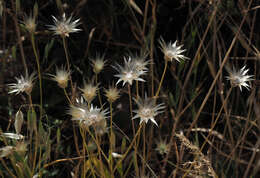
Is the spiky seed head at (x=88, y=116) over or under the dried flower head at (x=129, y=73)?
under

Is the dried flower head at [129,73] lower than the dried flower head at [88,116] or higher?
higher

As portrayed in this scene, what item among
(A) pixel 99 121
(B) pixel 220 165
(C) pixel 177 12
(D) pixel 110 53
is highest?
(C) pixel 177 12

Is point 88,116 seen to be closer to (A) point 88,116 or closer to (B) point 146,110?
(A) point 88,116

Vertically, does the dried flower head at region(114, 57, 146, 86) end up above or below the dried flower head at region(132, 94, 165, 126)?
above

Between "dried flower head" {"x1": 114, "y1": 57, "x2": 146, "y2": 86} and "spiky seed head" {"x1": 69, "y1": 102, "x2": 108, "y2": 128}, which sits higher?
"dried flower head" {"x1": 114, "y1": 57, "x2": 146, "y2": 86}

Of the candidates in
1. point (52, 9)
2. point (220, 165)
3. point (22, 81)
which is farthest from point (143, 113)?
point (52, 9)

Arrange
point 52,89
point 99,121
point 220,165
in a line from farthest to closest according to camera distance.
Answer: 1. point 52,89
2. point 220,165
3. point 99,121

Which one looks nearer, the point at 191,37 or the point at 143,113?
the point at 143,113

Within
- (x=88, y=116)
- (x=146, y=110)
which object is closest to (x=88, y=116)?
(x=88, y=116)

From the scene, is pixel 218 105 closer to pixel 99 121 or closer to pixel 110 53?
pixel 110 53

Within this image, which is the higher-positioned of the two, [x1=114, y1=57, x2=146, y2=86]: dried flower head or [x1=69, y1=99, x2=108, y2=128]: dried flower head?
[x1=114, y1=57, x2=146, y2=86]: dried flower head

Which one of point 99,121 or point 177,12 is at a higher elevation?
point 177,12
